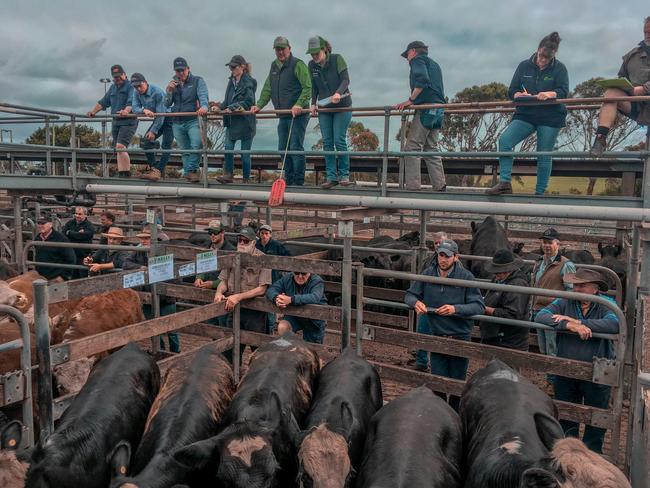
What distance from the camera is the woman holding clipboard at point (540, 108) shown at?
6.51m

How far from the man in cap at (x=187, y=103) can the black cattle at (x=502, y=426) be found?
590 centimetres

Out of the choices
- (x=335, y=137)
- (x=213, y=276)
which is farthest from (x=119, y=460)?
(x=335, y=137)

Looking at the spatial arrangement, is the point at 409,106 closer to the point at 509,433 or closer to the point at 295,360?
the point at 295,360

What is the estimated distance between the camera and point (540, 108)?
6555 mm

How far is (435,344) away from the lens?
17.3ft

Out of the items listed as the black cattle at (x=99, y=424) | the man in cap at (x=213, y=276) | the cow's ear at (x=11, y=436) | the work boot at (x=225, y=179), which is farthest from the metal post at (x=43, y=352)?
the work boot at (x=225, y=179)

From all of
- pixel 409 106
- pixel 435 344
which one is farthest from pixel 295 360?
pixel 409 106

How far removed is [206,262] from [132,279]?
97 cm

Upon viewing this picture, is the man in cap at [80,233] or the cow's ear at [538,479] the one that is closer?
the cow's ear at [538,479]

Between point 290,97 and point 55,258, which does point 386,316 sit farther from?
point 55,258

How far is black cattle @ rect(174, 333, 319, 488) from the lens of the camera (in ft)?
10.9

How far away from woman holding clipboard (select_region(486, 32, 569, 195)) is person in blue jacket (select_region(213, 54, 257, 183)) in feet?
12.6

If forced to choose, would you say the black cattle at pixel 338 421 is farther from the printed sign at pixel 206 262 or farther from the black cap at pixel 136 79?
the black cap at pixel 136 79

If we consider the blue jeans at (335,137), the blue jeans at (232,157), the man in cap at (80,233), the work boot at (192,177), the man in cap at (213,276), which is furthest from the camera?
the man in cap at (80,233)
